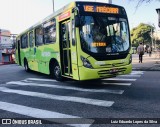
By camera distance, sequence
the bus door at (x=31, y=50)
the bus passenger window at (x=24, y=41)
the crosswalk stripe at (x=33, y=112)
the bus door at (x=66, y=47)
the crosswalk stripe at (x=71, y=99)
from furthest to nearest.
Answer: the bus passenger window at (x=24, y=41), the bus door at (x=31, y=50), the bus door at (x=66, y=47), the crosswalk stripe at (x=71, y=99), the crosswalk stripe at (x=33, y=112)

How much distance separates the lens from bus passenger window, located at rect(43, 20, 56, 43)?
12.3 meters

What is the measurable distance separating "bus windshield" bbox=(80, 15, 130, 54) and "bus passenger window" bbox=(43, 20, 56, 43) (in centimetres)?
281

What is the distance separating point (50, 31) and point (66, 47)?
7.07ft

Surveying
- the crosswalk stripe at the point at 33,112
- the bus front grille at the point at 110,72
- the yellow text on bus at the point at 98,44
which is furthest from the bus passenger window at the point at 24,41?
the crosswalk stripe at the point at 33,112

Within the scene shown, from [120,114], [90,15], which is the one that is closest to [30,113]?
[120,114]

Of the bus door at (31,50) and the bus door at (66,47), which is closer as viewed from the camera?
the bus door at (66,47)

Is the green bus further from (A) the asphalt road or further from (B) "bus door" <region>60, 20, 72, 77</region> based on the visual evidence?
(A) the asphalt road

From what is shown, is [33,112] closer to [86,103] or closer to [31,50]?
[86,103]

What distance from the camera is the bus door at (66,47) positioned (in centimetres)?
1069

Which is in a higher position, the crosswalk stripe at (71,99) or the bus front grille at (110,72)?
the bus front grille at (110,72)

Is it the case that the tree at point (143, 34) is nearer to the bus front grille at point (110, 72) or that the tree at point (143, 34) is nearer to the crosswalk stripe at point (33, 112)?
the bus front grille at point (110, 72)

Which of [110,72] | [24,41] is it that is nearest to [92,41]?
[110,72]

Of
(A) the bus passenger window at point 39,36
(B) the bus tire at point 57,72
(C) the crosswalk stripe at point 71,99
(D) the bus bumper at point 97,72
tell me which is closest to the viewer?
(C) the crosswalk stripe at point 71,99

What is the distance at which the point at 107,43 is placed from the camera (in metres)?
10.0
